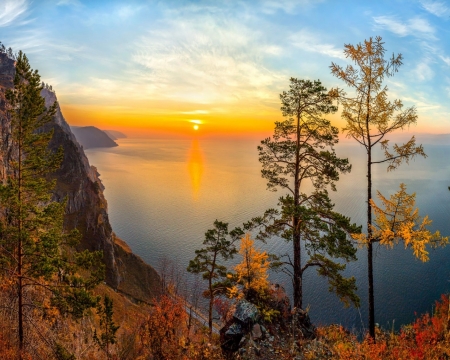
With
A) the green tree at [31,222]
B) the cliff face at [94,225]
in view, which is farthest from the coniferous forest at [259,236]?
the cliff face at [94,225]

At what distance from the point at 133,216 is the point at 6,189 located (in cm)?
11262

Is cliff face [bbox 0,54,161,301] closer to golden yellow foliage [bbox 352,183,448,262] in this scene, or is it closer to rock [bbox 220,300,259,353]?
rock [bbox 220,300,259,353]

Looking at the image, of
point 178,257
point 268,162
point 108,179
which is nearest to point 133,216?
point 178,257

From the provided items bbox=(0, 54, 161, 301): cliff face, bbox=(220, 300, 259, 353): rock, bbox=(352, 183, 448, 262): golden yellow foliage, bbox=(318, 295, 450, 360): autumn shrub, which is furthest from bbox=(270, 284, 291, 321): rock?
bbox=(0, 54, 161, 301): cliff face

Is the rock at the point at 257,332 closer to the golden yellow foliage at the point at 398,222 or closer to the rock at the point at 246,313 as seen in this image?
the rock at the point at 246,313

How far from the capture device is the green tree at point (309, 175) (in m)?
16.3

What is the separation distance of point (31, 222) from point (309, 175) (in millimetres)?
15165

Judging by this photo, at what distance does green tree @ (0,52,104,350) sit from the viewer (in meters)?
12.0

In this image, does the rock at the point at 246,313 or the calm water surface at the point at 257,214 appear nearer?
the rock at the point at 246,313

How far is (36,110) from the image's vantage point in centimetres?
1264

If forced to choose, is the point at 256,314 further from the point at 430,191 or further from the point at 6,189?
the point at 430,191

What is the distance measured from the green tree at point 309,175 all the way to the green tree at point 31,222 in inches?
426

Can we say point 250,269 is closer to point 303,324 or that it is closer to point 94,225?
point 303,324

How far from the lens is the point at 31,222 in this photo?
1234cm
